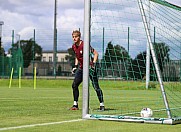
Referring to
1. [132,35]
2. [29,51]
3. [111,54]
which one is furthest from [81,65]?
[29,51]

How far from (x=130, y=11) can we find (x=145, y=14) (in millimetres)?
895

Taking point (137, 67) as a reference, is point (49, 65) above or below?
above

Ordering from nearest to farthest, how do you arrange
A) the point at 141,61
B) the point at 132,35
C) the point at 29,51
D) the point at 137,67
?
1. the point at 132,35
2. the point at 137,67
3. the point at 141,61
4. the point at 29,51

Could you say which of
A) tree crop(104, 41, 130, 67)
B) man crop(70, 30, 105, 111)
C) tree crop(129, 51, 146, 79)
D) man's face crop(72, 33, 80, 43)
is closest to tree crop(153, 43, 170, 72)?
tree crop(129, 51, 146, 79)

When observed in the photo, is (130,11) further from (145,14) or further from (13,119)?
(13,119)

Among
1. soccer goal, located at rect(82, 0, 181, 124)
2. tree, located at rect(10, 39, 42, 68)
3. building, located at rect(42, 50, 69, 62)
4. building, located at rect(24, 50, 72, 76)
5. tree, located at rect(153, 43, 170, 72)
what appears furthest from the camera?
building, located at rect(42, 50, 69, 62)

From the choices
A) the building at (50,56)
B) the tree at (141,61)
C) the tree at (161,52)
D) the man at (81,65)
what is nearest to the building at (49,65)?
the building at (50,56)

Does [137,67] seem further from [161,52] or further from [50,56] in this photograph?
[50,56]

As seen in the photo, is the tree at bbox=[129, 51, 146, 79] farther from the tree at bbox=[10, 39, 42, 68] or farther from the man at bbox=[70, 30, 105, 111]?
the tree at bbox=[10, 39, 42, 68]

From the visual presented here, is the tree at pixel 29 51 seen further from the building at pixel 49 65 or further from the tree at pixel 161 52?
the tree at pixel 161 52

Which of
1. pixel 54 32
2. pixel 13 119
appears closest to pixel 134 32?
pixel 13 119

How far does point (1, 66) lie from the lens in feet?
135

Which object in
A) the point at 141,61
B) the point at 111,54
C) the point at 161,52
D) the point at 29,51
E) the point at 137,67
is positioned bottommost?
the point at 137,67

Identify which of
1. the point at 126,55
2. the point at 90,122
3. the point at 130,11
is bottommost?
the point at 90,122
